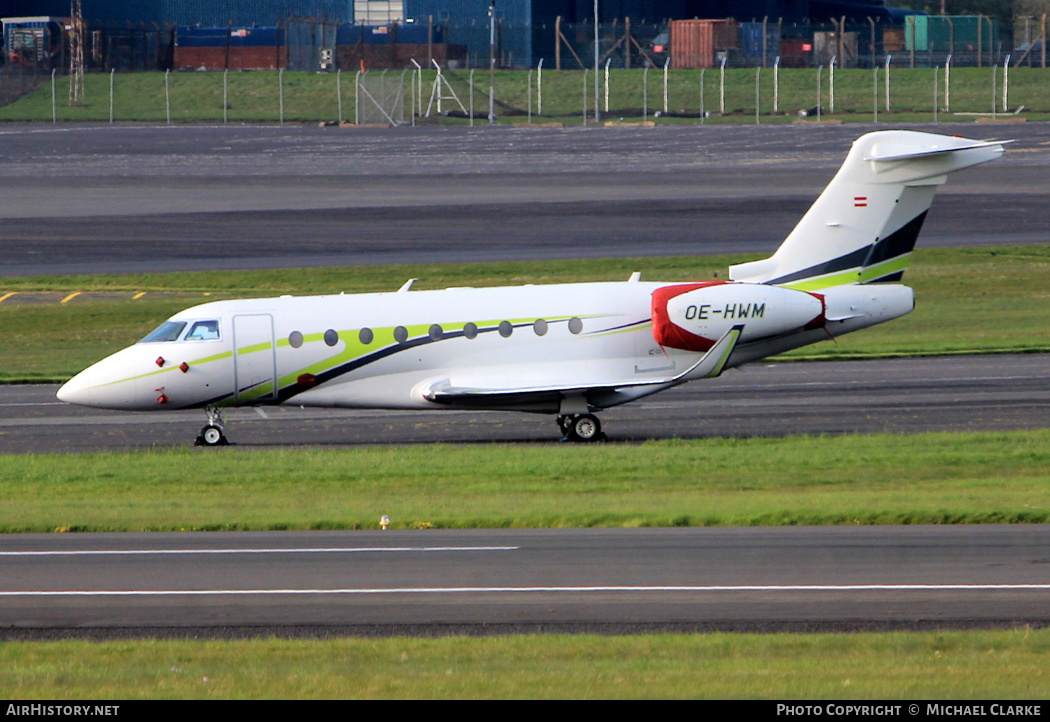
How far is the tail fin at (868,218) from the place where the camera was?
27.2 metres

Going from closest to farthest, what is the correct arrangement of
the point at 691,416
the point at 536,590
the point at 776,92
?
the point at 536,590, the point at 691,416, the point at 776,92

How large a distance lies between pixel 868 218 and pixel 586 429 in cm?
714

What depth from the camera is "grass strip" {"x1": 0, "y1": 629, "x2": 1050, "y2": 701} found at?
384 inches

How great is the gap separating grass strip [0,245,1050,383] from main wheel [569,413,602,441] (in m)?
11.5

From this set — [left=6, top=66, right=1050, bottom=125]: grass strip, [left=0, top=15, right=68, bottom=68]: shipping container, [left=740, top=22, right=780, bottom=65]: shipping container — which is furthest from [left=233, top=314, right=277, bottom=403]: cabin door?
[left=740, top=22, right=780, bottom=65]: shipping container

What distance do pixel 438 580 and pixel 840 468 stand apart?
9169 millimetres

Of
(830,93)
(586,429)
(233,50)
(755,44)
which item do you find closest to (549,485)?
(586,429)

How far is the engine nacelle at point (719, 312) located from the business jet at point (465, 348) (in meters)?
0.02

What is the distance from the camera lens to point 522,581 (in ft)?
46.3

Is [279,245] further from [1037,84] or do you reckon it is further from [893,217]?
[1037,84]

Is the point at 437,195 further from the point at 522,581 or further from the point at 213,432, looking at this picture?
the point at 522,581

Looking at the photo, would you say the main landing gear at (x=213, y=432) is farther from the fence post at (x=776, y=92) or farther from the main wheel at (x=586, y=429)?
the fence post at (x=776, y=92)

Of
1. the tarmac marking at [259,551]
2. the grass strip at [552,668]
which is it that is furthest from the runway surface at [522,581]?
the grass strip at [552,668]

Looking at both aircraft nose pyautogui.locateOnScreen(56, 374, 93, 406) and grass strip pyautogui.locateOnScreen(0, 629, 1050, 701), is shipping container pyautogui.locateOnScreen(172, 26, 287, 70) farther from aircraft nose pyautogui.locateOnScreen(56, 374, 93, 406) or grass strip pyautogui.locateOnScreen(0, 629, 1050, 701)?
grass strip pyautogui.locateOnScreen(0, 629, 1050, 701)
